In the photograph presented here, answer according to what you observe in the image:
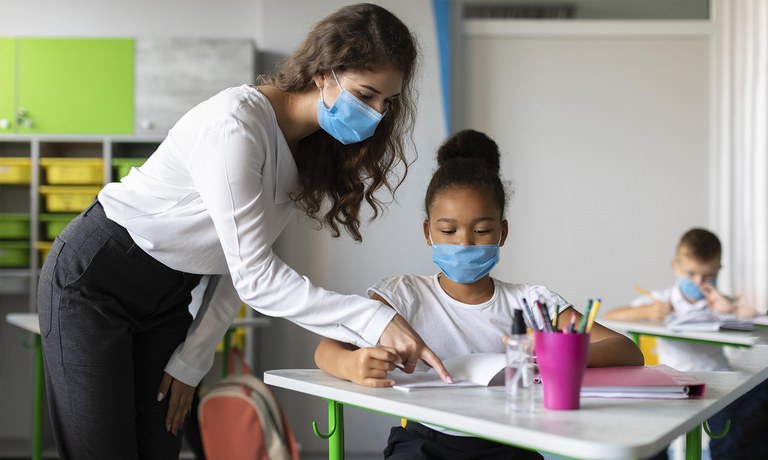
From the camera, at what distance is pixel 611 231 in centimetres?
436

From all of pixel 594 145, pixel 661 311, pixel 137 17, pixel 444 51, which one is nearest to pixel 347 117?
pixel 661 311

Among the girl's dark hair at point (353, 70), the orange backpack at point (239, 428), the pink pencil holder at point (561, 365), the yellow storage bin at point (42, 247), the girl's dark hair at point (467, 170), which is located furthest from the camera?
the yellow storage bin at point (42, 247)

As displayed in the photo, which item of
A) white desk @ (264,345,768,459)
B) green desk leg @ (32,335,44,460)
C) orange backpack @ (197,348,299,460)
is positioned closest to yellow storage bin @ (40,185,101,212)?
green desk leg @ (32,335,44,460)

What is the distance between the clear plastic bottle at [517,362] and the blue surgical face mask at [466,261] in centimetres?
48

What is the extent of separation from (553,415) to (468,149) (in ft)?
3.29

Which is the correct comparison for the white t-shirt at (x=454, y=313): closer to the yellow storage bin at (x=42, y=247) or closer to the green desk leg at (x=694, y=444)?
the green desk leg at (x=694, y=444)

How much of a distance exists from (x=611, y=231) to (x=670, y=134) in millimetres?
635

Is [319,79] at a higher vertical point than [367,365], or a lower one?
higher

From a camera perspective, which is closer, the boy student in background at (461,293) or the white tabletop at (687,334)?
the boy student in background at (461,293)

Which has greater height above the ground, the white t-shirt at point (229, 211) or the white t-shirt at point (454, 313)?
the white t-shirt at point (229, 211)

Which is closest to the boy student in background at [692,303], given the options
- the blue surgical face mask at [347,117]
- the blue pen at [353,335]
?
the blue surgical face mask at [347,117]

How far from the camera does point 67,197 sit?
393cm

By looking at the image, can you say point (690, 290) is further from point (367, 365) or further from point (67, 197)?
point (67, 197)

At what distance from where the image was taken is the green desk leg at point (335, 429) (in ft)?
4.13
